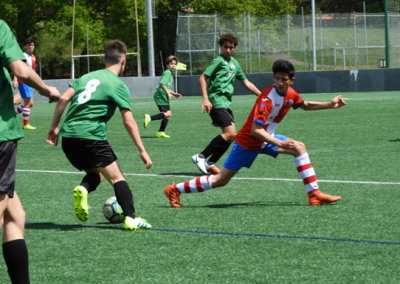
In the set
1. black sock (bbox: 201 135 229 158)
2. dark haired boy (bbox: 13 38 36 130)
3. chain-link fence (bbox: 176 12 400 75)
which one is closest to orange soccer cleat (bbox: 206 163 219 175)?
black sock (bbox: 201 135 229 158)

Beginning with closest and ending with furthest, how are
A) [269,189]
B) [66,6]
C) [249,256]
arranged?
[249,256], [269,189], [66,6]

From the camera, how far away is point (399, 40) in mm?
33500

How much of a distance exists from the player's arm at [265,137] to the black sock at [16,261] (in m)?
3.14

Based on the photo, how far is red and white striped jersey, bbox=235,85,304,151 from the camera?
654cm

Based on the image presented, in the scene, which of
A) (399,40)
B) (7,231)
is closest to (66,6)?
(399,40)

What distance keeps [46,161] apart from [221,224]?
214 inches

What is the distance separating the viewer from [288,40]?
36.1 metres

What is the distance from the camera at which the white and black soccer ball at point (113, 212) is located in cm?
602

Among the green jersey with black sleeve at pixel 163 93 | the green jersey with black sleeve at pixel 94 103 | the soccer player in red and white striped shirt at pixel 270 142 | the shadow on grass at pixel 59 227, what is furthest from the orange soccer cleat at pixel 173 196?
the green jersey with black sleeve at pixel 163 93

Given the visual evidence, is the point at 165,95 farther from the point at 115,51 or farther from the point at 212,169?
the point at 115,51

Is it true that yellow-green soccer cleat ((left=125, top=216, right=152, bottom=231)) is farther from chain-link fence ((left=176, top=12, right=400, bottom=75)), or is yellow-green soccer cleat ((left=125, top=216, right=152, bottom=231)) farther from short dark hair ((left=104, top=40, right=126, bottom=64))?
chain-link fence ((left=176, top=12, right=400, bottom=75))

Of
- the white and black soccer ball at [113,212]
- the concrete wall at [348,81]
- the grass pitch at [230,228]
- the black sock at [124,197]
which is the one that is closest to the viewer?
the grass pitch at [230,228]

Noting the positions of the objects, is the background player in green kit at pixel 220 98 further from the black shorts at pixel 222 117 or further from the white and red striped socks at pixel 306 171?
the white and red striped socks at pixel 306 171

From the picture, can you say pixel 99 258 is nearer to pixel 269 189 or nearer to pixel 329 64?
pixel 269 189
